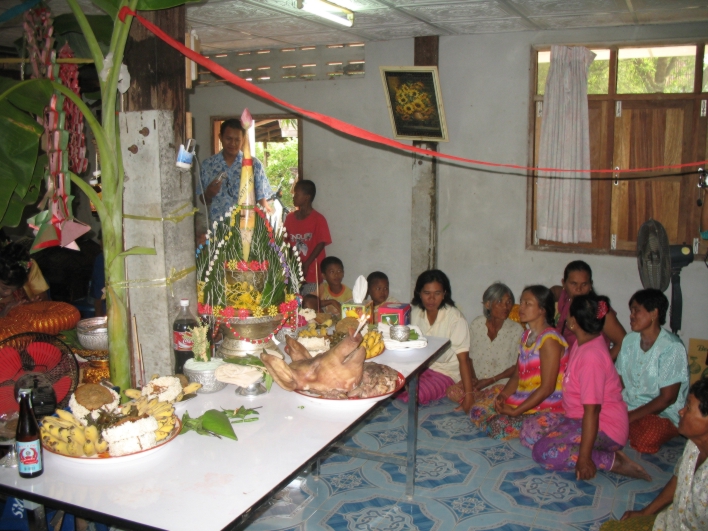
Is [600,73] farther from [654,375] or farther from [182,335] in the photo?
[182,335]

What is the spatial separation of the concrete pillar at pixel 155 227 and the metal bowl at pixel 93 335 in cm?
19

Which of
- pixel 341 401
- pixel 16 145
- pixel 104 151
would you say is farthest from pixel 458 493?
pixel 16 145

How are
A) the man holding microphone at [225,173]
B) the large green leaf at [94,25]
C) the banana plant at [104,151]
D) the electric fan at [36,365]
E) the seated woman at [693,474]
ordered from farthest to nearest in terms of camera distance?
the man holding microphone at [225,173] < the large green leaf at [94,25] < the banana plant at [104,151] < the electric fan at [36,365] < the seated woman at [693,474]

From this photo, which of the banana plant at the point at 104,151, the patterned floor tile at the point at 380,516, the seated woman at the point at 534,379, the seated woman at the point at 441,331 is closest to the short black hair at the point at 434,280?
the seated woman at the point at 441,331

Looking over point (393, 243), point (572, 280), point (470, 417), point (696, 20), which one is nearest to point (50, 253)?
point (393, 243)

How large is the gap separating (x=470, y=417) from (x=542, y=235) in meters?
2.12

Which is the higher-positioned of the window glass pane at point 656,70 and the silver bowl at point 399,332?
the window glass pane at point 656,70

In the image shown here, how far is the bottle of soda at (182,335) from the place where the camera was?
2969 mm

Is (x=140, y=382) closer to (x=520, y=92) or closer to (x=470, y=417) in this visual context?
(x=470, y=417)

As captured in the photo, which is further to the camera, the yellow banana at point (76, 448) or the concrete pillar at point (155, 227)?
the concrete pillar at point (155, 227)

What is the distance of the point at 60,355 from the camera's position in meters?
2.61

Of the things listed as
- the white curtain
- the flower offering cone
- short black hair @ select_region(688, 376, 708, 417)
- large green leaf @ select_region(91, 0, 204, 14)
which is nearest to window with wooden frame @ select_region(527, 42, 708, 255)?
the white curtain

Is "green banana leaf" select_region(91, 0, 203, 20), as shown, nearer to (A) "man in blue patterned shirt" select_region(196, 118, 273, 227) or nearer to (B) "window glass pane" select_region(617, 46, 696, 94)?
(A) "man in blue patterned shirt" select_region(196, 118, 273, 227)

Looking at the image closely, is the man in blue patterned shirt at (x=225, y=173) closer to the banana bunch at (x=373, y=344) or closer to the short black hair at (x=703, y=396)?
the banana bunch at (x=373, y=344)
